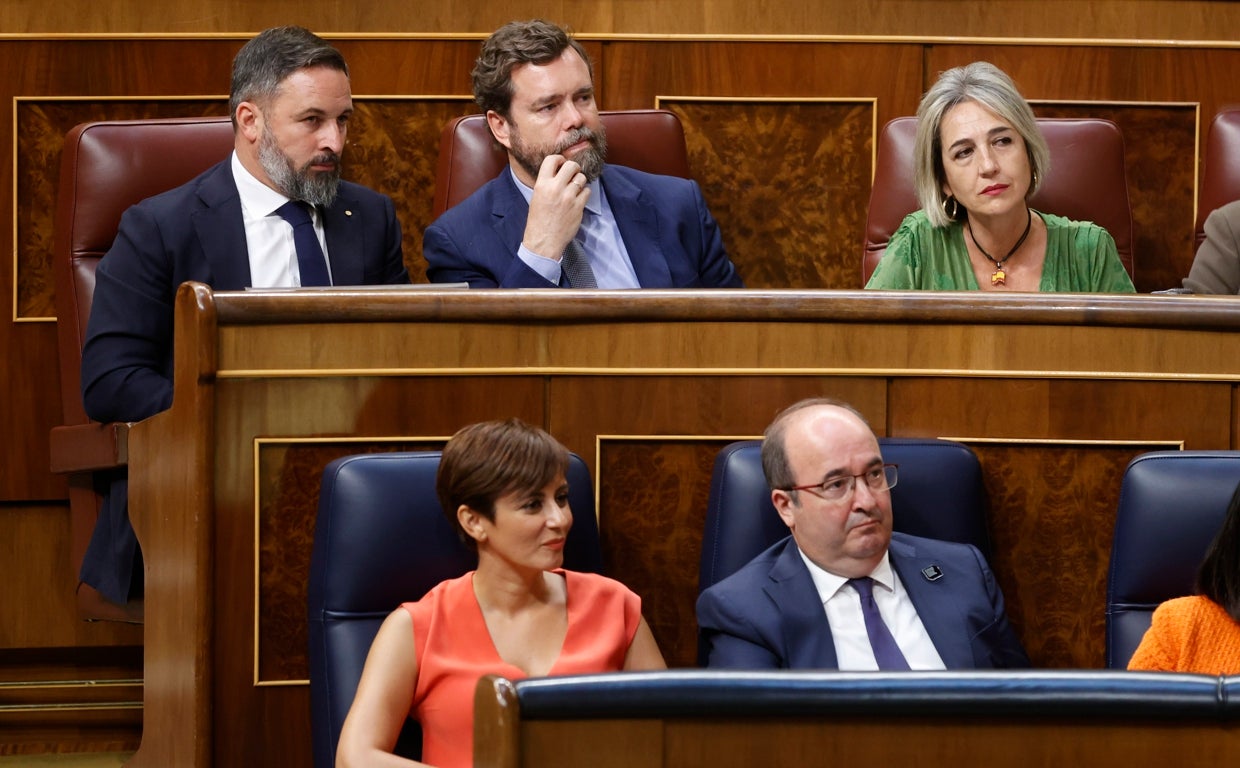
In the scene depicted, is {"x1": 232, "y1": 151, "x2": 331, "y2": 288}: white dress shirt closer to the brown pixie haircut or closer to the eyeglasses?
the brown pixie haircut

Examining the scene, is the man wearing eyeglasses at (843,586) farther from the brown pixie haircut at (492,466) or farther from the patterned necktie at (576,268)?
the patterned necktie at (576,268)

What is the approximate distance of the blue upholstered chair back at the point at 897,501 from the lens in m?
1.27

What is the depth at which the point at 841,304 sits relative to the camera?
1.31 meters

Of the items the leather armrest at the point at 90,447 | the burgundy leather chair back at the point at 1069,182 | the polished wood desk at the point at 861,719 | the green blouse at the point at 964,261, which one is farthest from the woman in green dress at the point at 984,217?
the polished wood desk at the point at 861,719

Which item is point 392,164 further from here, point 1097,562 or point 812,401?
point 1097,562

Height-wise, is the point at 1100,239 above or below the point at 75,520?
above

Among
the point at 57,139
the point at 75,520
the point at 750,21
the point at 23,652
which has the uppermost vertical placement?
the point at 750,21

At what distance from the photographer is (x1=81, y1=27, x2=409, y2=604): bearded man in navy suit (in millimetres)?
1505

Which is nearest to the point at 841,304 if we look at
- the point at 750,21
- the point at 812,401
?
the point at 812,401

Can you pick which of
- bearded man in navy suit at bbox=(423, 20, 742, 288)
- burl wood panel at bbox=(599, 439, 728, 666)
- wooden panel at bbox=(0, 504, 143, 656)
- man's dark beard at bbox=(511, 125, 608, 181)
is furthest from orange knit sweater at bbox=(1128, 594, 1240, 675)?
wooden panel at bbox=(0, 504, 143, 656)

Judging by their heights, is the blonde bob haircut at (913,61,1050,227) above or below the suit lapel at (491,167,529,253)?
above

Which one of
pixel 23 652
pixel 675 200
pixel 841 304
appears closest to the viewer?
pixel 841 304

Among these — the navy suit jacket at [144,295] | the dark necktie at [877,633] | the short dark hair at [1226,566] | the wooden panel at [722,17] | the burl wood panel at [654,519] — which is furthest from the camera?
the wooden panel at [722,17]

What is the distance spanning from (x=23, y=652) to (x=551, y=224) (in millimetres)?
813
